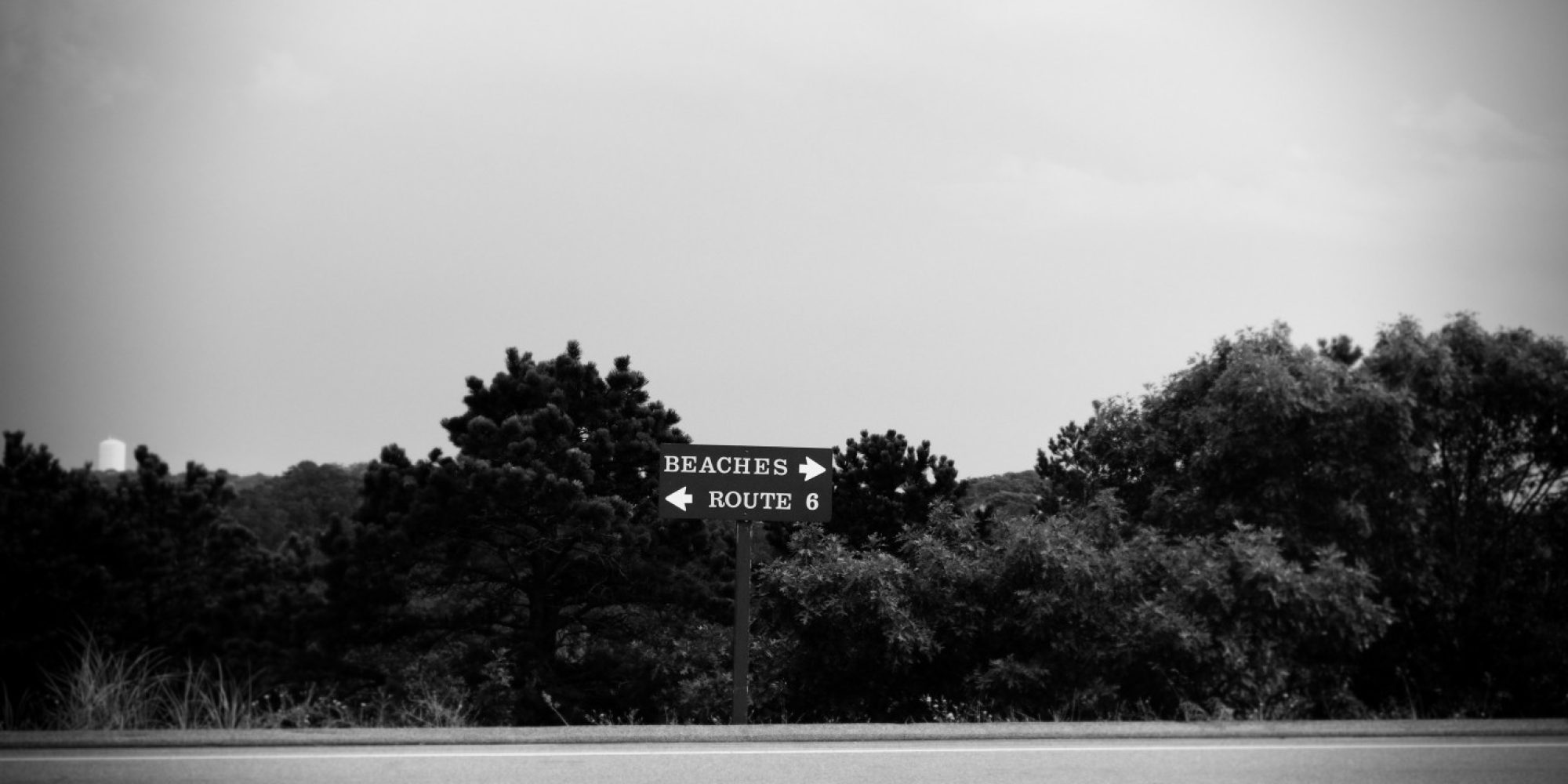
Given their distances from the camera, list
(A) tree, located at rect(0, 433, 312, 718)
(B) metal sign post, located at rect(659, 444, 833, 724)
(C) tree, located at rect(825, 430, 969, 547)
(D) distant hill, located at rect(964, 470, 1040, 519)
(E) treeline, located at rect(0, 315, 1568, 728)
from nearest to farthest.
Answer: (B) metal sign post, located at rect(659, 444, 833, 724) < (E) treeline, located at rect(0, 315, 1568, 728) < (D) distant hill, located at rect(964, 470, 1040, 519) < (A) tree, located at rect(0, 433, 312, 718) < (C) tree, located at rect(825, 430, 969, 547)

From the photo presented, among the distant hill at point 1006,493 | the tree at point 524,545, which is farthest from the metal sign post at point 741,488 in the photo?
the tree at point 524,545

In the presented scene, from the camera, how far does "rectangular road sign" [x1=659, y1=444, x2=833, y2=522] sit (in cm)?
923

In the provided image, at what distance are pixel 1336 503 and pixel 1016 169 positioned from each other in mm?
10556

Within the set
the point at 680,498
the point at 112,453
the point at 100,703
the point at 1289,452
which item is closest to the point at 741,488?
the point at 680,498

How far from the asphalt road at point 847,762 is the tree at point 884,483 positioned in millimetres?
22183

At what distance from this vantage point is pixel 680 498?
9266mm

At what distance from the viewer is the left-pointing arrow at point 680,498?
9.25 meters

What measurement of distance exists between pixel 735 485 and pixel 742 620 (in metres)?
1.09

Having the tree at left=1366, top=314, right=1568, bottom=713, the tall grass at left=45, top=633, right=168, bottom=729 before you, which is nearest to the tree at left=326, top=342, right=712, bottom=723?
the tree at left=1366, top=314, right=1568, bottom=713

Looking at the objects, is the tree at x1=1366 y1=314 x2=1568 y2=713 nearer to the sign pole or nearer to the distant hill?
the distant hill

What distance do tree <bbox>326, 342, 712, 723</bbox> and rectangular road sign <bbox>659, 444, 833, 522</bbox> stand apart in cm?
1610

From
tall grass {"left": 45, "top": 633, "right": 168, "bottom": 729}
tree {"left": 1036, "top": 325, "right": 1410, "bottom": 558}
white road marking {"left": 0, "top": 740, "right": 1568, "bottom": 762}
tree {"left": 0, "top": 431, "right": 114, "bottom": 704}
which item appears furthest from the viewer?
tree {"left": 0, "top": 431, "right": 114, "bottom": 704}

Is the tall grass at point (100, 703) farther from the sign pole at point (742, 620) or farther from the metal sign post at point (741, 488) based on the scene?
the sign pole at point (742, 620)

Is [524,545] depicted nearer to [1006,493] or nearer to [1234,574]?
[1006,493]
